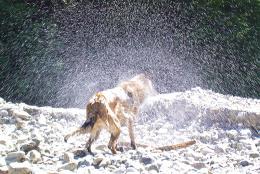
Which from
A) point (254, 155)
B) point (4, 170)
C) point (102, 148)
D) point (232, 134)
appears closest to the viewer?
point (4, 170)

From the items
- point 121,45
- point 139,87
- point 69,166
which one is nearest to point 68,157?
point 69,166

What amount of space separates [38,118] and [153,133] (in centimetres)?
245

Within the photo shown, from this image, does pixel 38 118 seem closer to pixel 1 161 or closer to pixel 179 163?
pixel 1 161

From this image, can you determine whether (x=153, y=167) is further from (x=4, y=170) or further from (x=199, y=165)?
(x=4, y=170)

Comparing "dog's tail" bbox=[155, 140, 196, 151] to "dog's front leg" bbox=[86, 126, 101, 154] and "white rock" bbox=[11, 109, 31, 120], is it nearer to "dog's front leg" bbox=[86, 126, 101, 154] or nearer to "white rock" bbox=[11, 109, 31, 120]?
"dog's front leg" bbox=[86, 126, 101, 154]

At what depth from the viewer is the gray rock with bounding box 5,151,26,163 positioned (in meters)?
6.84

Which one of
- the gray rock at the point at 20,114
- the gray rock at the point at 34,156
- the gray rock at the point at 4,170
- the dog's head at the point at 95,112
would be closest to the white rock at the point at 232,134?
the dog's head at the point at 95,112

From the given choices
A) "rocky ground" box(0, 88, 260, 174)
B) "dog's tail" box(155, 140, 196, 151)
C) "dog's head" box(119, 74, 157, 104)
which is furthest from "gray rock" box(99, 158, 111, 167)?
"dog's head" box(119, 74, 157, 104)

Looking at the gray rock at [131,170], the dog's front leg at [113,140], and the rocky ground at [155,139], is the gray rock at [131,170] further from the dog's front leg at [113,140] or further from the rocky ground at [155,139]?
the dog's front leg at [113,140]

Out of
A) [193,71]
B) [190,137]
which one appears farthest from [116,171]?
[193,71]

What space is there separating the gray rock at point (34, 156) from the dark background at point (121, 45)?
27.7 feet

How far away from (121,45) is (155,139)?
28.3ft

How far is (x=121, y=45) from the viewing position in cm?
1733

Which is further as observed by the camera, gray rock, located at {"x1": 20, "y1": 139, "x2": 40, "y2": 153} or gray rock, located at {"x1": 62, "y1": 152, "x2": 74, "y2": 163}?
gray rock, located at {"x1": 20, "y1": 139, "x2": 40, "y2": 153}
